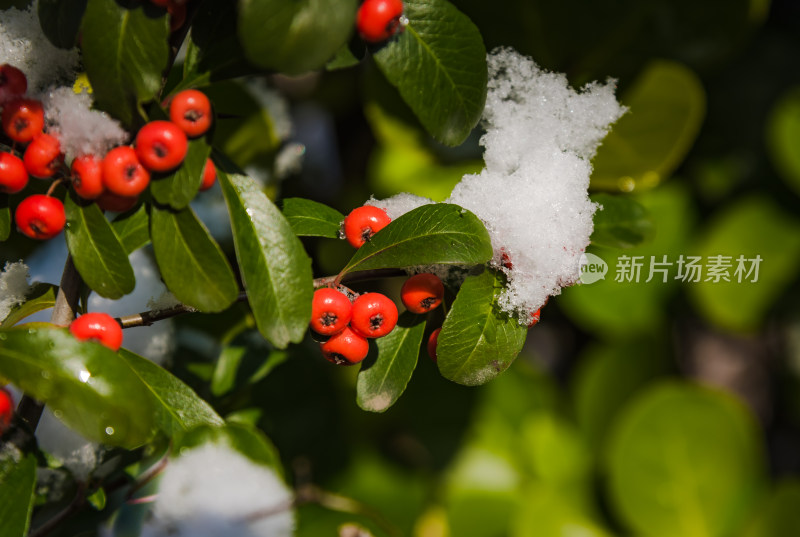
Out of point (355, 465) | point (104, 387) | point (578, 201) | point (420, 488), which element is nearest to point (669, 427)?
point (420, 488)

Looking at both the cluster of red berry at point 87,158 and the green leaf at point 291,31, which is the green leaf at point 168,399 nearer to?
the cluster of red berry at point 87,158

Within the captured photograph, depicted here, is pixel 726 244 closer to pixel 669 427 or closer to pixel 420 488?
pixel 669 427

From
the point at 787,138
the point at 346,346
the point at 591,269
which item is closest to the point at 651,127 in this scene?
the point at 787,138

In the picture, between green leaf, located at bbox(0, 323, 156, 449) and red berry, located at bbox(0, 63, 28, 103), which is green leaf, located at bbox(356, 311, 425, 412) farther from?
red berry, located at bbox(0, 63, 28, 103)

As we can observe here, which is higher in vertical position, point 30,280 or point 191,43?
point 191,43

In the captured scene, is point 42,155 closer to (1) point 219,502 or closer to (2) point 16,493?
(2) point 16,493

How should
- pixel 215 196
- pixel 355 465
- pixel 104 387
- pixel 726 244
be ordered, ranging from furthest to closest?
1. pixel 726 244
2. pixel 355 465
3. pixel 215 196
4. pixel 104 387

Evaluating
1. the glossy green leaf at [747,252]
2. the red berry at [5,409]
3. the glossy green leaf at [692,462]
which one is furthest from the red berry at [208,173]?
the glossy green leaf at [747,252]
